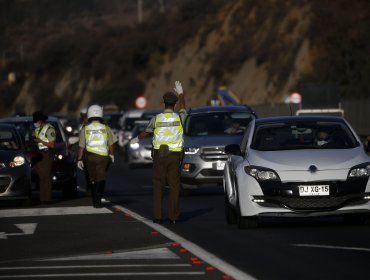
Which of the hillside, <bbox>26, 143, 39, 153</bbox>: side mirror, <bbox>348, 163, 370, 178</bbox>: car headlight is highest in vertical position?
the hillside

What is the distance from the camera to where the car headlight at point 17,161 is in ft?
76.2

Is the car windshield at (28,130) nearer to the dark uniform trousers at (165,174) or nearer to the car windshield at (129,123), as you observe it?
the dark uniform trousers at (165,174)

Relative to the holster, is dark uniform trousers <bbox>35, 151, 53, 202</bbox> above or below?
below

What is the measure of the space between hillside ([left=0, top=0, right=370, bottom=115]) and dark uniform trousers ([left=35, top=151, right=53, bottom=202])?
3760 cm

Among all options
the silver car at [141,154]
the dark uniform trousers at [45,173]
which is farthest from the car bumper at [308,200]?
the silver car at [141,154]

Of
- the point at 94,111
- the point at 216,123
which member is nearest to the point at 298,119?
the point at 94,111

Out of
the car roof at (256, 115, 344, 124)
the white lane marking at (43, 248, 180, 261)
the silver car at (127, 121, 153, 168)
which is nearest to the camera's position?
the white lane marking at (43, 248, 180, 261)

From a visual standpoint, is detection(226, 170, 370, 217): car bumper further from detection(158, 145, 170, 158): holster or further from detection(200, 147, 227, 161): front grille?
detection(200, 147, 227, 161): front grille

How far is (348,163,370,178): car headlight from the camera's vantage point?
55.2 feet

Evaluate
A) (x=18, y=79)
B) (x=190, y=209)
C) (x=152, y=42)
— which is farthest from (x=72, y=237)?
(x=18, y=79)

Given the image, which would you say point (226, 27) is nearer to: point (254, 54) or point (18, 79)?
point (254, 54)

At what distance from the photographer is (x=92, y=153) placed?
72.7 ft

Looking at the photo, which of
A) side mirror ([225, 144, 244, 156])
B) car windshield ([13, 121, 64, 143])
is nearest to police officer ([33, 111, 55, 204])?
car windshield ([13, 121, 64, 143])

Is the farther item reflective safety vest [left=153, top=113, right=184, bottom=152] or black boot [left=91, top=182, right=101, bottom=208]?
black boot [left=91, top=182, right=101, bottom=208]
